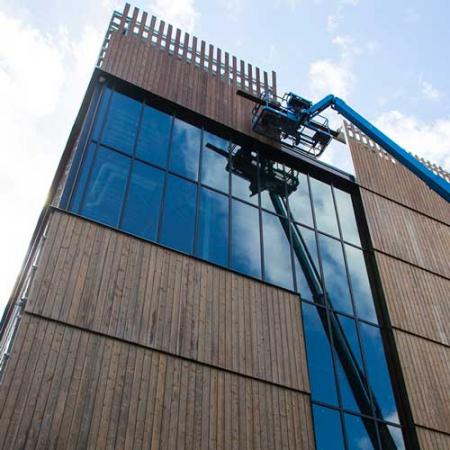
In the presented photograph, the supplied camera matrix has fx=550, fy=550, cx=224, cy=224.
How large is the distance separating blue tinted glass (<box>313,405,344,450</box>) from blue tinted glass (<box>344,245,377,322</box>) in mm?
3947

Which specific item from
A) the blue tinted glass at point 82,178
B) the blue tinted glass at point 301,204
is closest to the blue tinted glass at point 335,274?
the blue tinted glass at point 301,204

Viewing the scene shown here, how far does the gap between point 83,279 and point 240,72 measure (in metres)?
11.8

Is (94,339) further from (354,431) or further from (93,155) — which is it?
(354,431)

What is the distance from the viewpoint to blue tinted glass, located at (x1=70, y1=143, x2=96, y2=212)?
13469 millimetres

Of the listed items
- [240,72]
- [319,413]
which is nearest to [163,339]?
[319,413]

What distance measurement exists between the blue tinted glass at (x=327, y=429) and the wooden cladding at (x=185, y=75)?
9496mm

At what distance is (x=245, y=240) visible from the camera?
15.9 metres

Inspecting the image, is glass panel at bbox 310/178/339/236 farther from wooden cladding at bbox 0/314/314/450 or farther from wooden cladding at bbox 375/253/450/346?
wooden cladding at bbox 0/314/314/450

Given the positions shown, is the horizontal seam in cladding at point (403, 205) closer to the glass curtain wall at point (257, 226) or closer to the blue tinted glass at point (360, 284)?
the glass curtain wall at point (257, 226)

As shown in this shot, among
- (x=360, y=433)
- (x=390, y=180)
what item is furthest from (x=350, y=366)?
(x=390, y=180)

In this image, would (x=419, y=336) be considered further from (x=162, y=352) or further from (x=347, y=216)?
(x=162, y=352)

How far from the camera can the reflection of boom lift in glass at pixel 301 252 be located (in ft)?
48.3

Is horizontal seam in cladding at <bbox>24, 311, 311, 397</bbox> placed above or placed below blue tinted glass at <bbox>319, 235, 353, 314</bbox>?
below

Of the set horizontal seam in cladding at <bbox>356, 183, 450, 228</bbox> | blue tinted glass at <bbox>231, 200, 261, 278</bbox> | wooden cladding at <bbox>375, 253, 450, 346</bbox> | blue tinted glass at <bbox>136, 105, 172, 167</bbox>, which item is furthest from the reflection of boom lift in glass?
horizontal seam in cladding at <bbox>356, 183, 450, 228</bbox>
